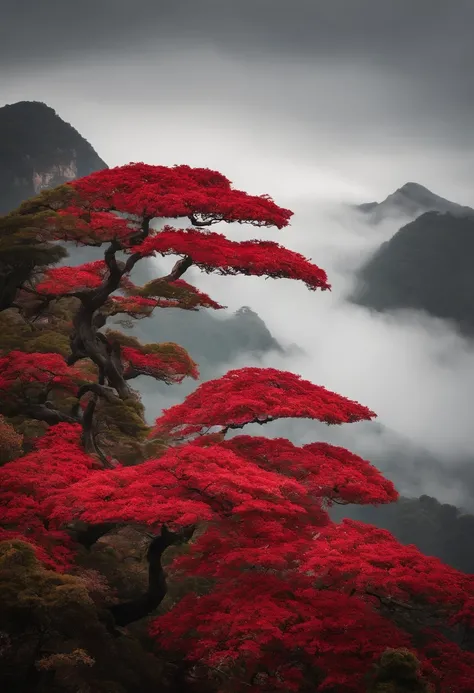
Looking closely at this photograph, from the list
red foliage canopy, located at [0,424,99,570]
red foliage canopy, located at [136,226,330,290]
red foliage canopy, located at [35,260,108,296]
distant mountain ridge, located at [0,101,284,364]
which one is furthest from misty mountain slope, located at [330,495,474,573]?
red foliage canopy, located at [0,424,99,570]

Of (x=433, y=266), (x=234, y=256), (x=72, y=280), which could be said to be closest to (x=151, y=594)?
(x=234, y=256)

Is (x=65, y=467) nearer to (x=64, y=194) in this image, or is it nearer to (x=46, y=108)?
(x=64, y=194)

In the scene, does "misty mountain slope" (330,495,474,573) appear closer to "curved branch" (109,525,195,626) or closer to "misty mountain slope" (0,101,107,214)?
"misty mountain slope" (0,101,107,214)

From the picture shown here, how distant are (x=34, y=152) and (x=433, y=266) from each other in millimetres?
125576

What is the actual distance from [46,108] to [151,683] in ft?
271

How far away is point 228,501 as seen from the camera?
39.4 feet

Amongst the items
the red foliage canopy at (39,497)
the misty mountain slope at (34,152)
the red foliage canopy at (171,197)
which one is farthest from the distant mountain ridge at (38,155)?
the red foliage canopy at (39,497)

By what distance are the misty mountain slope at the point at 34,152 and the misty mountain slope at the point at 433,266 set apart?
113121 mm

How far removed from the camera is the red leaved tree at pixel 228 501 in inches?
408

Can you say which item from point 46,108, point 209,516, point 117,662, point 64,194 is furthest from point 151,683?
point 46,108

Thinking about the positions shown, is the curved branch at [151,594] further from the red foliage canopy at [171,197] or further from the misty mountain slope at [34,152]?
the misty mountain slope at [34,152]

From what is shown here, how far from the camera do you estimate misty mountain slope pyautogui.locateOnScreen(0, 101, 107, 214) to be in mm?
75938

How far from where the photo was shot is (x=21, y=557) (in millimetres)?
10234

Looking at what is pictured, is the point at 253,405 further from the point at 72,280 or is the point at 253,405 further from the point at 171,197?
the point at 72,280
